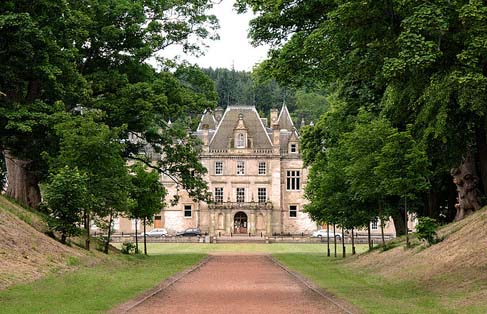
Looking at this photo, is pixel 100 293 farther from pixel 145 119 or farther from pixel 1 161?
pixel 1 161

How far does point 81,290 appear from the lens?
19.0 meters

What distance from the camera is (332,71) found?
21922 mm

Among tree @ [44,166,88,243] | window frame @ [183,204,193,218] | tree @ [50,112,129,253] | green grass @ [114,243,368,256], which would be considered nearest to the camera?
tree @ [44,166,88,243]

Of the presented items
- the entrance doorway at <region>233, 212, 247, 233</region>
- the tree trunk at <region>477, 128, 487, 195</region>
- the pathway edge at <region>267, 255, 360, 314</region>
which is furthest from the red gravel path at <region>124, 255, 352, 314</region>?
the entrance doorway at <region>233, 212, 247, 233</region>

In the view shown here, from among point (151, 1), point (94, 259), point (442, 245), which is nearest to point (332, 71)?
point (442, 245)

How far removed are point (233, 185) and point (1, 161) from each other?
159ft

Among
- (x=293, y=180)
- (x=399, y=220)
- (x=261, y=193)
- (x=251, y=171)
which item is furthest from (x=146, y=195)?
(x=293, y=180)

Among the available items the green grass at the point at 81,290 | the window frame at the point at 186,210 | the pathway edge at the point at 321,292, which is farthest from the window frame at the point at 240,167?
the green grass at the point at 81,290

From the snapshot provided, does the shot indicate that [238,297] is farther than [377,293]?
No

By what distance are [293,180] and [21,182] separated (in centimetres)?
5954

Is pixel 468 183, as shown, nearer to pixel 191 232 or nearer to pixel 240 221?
pixel 191 232

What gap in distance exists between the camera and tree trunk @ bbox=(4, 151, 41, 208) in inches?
1353

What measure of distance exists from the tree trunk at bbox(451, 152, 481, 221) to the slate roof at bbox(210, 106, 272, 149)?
56933 mm

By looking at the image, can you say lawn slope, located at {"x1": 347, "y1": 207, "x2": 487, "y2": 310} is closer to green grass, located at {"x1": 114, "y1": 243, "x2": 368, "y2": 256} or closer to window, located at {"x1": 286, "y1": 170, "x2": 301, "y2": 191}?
green grass, located at {"x1": 114, "y1": 243, "x2": 368, "y2": 256}
